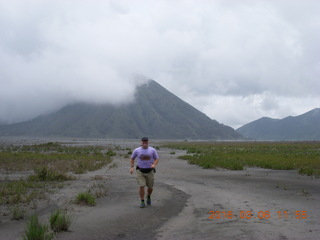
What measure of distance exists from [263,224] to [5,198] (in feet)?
→ 29.3

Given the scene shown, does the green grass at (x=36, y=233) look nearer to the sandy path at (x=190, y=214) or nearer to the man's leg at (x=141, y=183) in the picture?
the sandy path at (x=190, y=214)

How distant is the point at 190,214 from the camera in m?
9.79

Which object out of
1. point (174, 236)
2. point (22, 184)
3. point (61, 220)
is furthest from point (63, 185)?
point (174, 236)

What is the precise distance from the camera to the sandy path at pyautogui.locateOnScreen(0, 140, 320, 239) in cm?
775

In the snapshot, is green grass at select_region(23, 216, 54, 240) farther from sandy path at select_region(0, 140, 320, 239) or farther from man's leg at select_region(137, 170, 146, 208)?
man's leg at select_region(137, 170, 146, 208)

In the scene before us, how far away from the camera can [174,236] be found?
24.6 ft

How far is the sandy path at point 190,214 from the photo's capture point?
7.75 m

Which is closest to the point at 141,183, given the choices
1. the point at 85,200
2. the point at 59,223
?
the point at 85,200

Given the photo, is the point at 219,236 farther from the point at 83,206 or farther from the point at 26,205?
the point at 26,205
